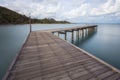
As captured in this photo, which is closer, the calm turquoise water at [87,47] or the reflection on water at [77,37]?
the calm turquoise water at [87,47]

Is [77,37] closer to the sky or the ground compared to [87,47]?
closer to the sky

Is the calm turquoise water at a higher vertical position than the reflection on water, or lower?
lower

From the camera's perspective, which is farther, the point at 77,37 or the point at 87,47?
the point at 77,37

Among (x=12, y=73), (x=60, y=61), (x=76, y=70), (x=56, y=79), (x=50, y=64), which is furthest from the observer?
(x=60, y=61)

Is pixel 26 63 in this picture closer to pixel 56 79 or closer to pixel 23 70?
pixel 23 70

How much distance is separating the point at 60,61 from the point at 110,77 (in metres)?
2.10

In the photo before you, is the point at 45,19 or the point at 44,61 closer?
the point at 44,61

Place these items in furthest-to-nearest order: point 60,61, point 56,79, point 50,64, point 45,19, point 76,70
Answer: point 45,19 → point 60,61 → point 50,64 → point 76,70 → point 56,79

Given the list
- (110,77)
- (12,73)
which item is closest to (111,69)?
(110,77)

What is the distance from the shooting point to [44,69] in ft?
13.1

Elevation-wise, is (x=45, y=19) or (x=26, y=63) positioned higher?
(x=45, y=19)

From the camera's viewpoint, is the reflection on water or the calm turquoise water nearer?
the calm turquoise water

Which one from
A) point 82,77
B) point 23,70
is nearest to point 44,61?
point 23,70

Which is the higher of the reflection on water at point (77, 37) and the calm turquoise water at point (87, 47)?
the reflection on water at point (77, 37)
